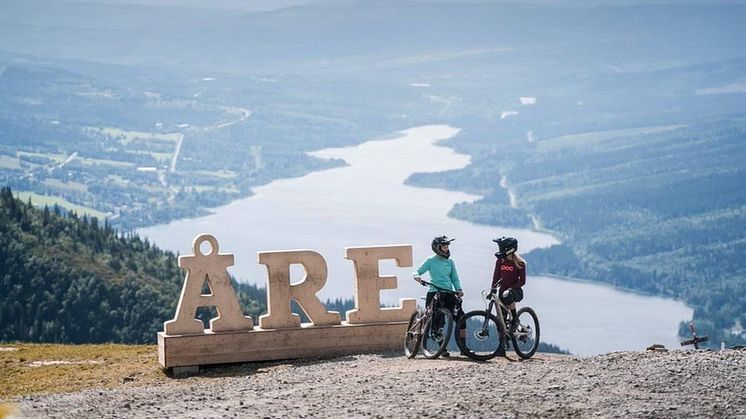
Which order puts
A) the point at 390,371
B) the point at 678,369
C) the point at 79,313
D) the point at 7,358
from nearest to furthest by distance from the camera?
the point at 678,369 < the point at 390,371 < the point at 7,358 < the point at 79,313

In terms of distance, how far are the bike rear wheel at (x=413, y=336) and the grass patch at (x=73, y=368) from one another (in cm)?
527

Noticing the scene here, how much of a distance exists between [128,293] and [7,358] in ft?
350

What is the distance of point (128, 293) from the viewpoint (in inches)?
5566

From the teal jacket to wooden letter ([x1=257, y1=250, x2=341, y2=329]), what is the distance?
3.65m

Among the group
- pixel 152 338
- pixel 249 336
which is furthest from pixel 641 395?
pixel 152 338

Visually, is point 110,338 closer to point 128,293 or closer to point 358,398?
point 128,293

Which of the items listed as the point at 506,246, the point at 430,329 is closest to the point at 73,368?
the point at 430,329

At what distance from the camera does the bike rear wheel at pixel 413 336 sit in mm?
29609

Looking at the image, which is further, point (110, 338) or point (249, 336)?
point (110, 338)

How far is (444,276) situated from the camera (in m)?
28.7

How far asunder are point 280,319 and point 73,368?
5.37 m

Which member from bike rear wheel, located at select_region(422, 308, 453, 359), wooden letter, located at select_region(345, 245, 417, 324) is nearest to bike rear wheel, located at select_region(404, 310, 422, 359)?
bike rear wheel, located at select_region(422, 308, 453, 359)

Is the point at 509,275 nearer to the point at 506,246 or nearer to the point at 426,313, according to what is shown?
the point at 506,246

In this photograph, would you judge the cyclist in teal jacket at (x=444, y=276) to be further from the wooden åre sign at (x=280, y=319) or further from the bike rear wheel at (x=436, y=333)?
the wooden åre sign at (x=280, y=319)
